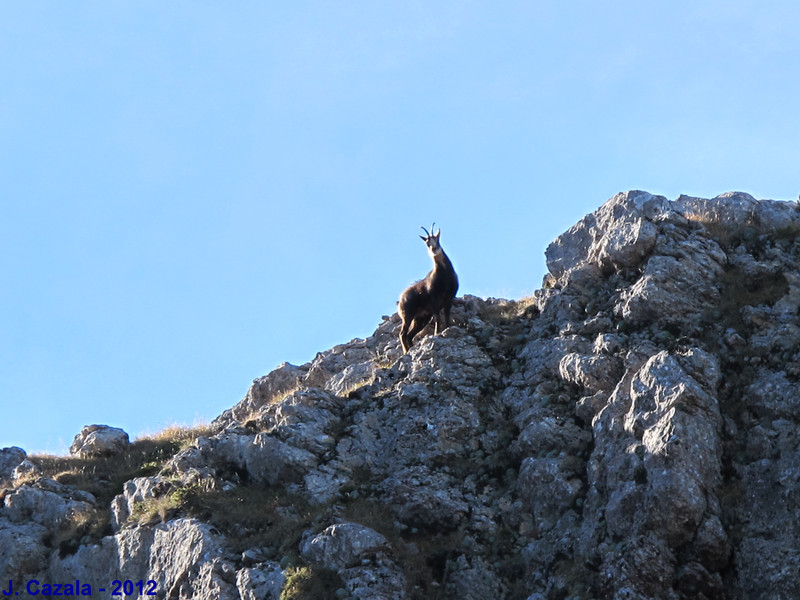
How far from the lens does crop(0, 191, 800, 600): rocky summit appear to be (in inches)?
563

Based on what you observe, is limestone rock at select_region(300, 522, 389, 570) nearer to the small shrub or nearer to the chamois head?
the small shrub

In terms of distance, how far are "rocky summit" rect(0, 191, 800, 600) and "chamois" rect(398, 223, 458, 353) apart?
0.90m

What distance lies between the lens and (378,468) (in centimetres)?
1836

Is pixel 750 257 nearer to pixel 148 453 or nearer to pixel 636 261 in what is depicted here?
pixel 636 261

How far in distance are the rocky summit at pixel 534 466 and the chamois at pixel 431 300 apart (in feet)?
2.95

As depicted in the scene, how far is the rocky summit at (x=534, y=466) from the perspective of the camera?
1430 cm

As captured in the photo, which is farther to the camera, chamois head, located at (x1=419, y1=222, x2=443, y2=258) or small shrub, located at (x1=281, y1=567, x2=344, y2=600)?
chamois head, located at (x1=419, y1=222, x2=443, y2=258)

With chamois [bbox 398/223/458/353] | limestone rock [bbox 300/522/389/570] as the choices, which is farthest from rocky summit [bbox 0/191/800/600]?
chamois [bbox 398/223/458/353]

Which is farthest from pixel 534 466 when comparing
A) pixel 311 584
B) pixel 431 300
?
pixel 431 300

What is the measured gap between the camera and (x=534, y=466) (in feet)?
54.7

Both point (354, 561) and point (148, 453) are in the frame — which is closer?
point (354, 561)

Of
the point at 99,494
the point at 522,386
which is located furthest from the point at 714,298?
the point at 99,494

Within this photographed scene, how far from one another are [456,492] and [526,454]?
56.5 inches

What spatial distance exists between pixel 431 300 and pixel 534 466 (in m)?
7.40
